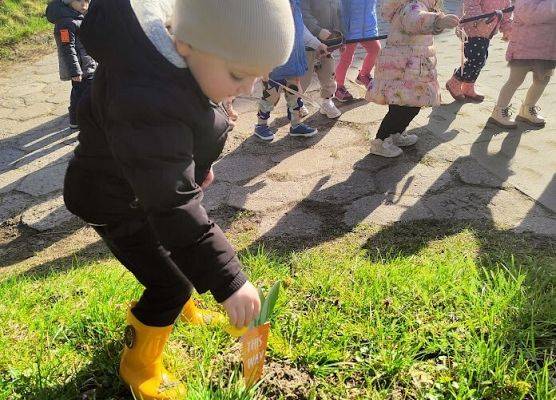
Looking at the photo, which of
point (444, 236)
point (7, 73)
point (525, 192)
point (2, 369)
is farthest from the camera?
point (7, 73)

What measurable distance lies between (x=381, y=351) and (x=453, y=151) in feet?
7.74

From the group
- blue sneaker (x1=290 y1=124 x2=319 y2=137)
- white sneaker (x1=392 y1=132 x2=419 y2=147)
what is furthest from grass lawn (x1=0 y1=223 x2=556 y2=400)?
blue sneaker (x1=290 y1=124 x2=319 y2=137)

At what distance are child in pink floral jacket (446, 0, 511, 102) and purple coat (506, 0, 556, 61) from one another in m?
0.37

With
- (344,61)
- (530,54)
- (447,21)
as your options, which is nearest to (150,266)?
(447,21)

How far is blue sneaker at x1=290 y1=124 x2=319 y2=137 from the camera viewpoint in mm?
4086

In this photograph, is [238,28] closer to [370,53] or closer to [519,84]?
[519,84]

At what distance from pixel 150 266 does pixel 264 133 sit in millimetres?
2623

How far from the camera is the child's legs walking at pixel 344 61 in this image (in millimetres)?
4824

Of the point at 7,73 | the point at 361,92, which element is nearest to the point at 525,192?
the point at 361,92

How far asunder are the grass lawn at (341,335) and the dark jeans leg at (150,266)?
0.25 metres

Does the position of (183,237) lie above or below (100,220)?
above

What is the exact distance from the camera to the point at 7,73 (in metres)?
6.04

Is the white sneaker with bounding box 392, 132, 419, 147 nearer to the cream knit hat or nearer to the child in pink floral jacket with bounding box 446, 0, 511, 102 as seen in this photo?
the child in pink floral jacket with bounding box 446, 0, 511, 102

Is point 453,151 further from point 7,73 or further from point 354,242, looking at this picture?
point 7,73
